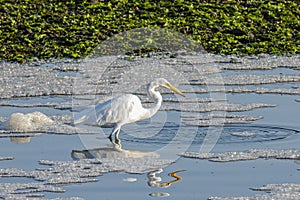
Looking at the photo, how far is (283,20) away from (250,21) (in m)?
0.84

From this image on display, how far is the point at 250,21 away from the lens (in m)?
18.9

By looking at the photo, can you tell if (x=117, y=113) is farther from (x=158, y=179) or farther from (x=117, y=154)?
(x=158, y=179)

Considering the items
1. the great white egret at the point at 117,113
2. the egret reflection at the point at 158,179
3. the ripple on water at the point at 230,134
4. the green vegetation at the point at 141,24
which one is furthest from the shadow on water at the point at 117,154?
the green vegetation at the point at 141,24

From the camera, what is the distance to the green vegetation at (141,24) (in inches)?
690

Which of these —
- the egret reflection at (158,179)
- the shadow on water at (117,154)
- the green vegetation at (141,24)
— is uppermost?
the green vegetation at (141,24)

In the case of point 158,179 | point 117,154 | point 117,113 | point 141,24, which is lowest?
point 158,179

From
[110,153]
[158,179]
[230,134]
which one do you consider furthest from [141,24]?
[158,179]

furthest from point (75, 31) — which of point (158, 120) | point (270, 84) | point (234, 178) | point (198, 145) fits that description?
point (234, 178)

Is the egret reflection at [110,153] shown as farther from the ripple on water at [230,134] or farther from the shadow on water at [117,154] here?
the ripple on water at [230,134]

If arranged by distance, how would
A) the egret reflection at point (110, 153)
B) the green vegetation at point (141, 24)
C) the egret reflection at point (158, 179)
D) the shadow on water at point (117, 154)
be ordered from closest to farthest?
the egret reflection at point (158, 179), the shadow on water at point (117, 154), the egret reflection at point (110, 153), the green vegetation at point (141, 24)

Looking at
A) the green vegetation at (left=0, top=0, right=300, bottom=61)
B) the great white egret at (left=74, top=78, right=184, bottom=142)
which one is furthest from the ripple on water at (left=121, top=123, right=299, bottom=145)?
the green vegetation at (left=0, top=0, right=300, bottom=61)

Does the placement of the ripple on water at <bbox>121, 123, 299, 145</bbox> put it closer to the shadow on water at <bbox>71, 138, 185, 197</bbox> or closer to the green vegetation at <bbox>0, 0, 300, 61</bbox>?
the shadow on water at <bbox>71, 138, 185, 197</bbox>

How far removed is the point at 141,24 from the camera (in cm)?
1866

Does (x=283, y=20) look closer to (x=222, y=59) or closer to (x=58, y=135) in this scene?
(x=222, y=59)
